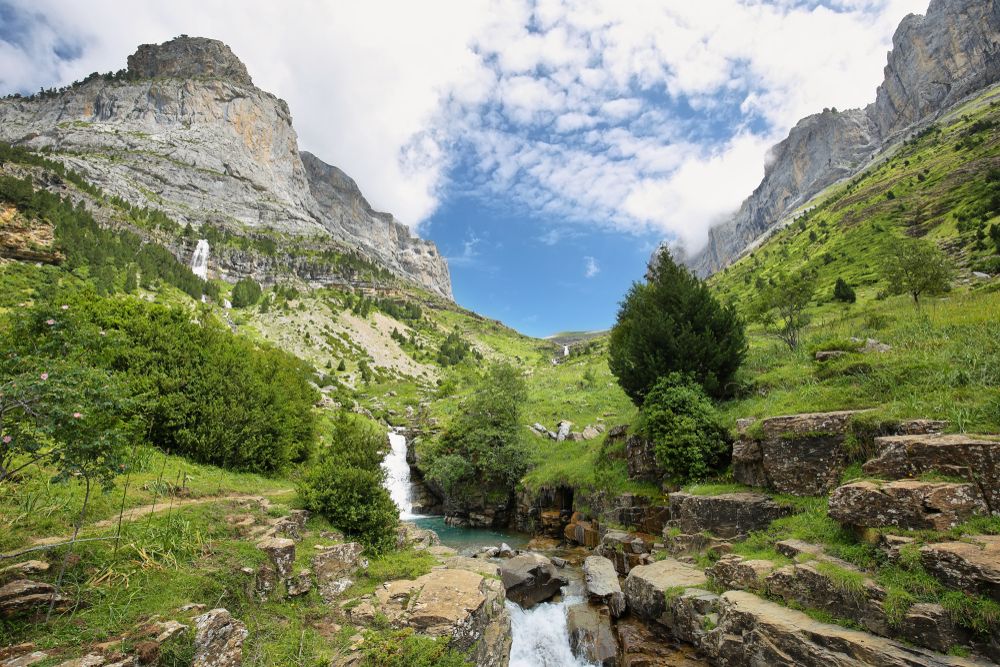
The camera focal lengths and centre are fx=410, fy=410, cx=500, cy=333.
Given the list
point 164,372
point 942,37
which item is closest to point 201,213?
point 164,372

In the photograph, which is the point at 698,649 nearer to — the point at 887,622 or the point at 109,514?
the point at 887,622

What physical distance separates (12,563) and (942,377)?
2196cm

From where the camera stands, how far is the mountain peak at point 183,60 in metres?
163

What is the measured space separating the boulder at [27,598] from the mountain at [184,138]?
102 meters

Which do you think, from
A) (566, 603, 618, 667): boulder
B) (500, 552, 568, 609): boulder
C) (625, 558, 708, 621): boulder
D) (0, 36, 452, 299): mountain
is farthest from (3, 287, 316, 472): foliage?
(0, 36, 452, 299): mountain

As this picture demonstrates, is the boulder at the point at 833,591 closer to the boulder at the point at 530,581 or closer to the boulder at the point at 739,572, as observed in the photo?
the boulder at the point at 739,572

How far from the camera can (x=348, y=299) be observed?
96.6 metres

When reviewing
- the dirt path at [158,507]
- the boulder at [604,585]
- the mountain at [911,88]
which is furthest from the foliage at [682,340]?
the mountain at [911,88]

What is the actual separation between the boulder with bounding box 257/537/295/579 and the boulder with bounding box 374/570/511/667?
1977mm

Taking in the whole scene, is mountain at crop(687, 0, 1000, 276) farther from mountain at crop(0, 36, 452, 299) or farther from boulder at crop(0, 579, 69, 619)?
mountain at crop(0, 36, 452, 299)

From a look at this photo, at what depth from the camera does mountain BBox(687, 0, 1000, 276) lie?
12657 cm

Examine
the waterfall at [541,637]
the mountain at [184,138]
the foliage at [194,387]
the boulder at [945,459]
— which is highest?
the mountain at [184,138]

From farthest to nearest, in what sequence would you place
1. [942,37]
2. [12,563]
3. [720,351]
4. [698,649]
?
[942,37] < [720,351] < [698,649] < [12,563]

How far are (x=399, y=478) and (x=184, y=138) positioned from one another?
169m
